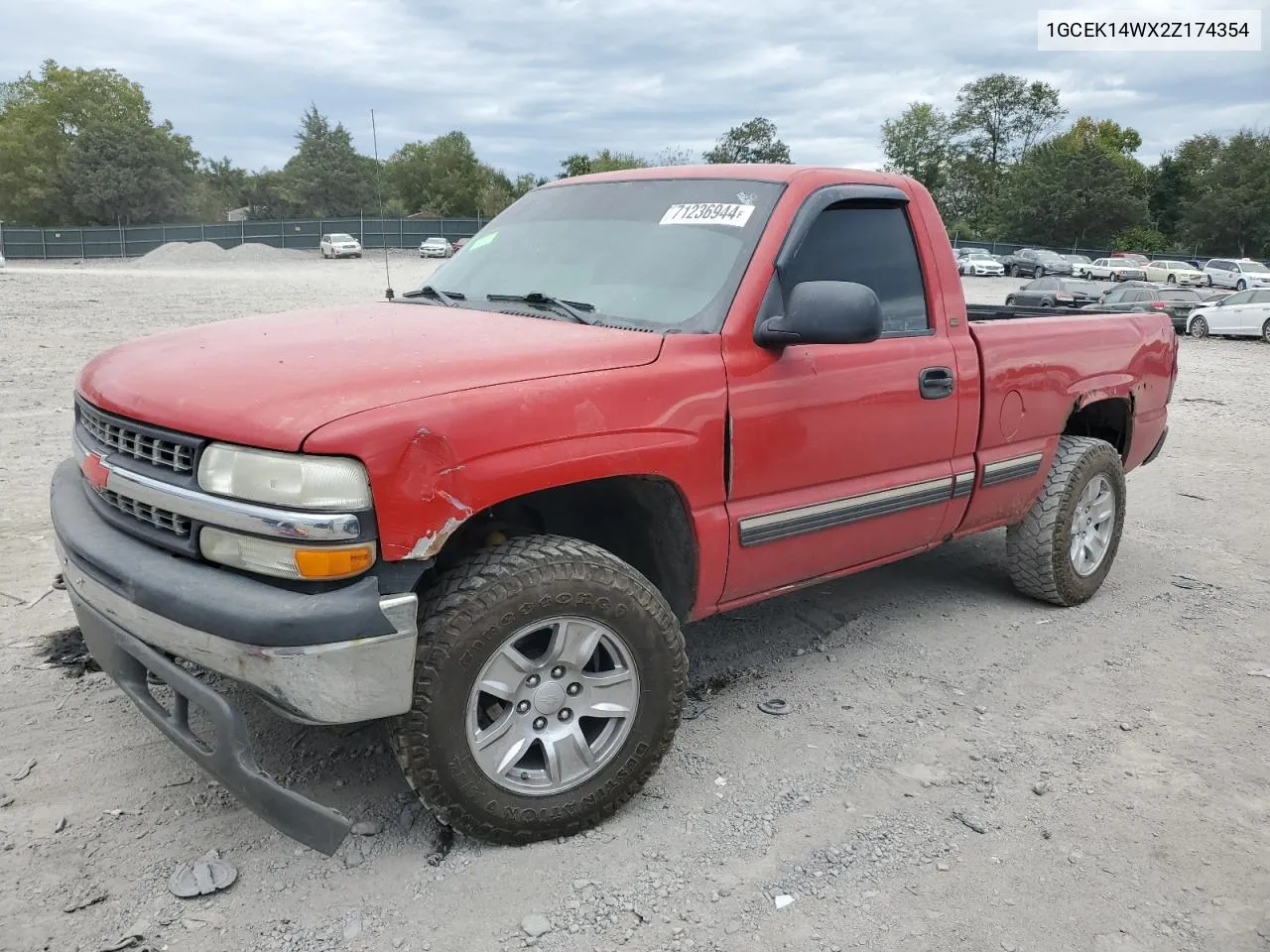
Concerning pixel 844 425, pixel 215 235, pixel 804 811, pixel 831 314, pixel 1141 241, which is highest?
pixel 1141 241

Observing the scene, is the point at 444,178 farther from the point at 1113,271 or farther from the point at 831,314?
the point at 831,314

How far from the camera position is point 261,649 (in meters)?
2.30

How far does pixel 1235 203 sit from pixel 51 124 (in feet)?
265

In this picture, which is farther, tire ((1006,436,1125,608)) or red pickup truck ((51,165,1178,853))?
tire ((1006,436,1125,608))

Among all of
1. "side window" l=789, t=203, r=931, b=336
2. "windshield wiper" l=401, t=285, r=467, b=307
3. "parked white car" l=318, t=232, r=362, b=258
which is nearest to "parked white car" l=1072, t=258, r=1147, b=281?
"parked white car" l=318, t=232, r=362, b=258

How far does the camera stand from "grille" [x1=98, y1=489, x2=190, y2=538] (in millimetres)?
2508

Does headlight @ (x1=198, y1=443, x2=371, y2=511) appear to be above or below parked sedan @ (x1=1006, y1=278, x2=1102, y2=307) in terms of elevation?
above

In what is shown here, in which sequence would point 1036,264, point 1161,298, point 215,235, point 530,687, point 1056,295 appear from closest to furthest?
point 530,687, point 1161,298, point 1056,295, point 1036,264, point 215,235

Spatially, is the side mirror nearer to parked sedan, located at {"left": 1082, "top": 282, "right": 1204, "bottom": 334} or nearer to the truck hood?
the truck hood

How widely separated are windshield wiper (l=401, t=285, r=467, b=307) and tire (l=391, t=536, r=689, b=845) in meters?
Result: 1.34

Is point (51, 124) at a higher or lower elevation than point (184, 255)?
higher

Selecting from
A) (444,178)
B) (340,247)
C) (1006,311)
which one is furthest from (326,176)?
(1006,311)

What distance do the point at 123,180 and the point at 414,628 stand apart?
242 feet

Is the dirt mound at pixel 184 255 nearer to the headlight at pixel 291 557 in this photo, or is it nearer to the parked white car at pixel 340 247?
the parked white car at pixel 340 247
